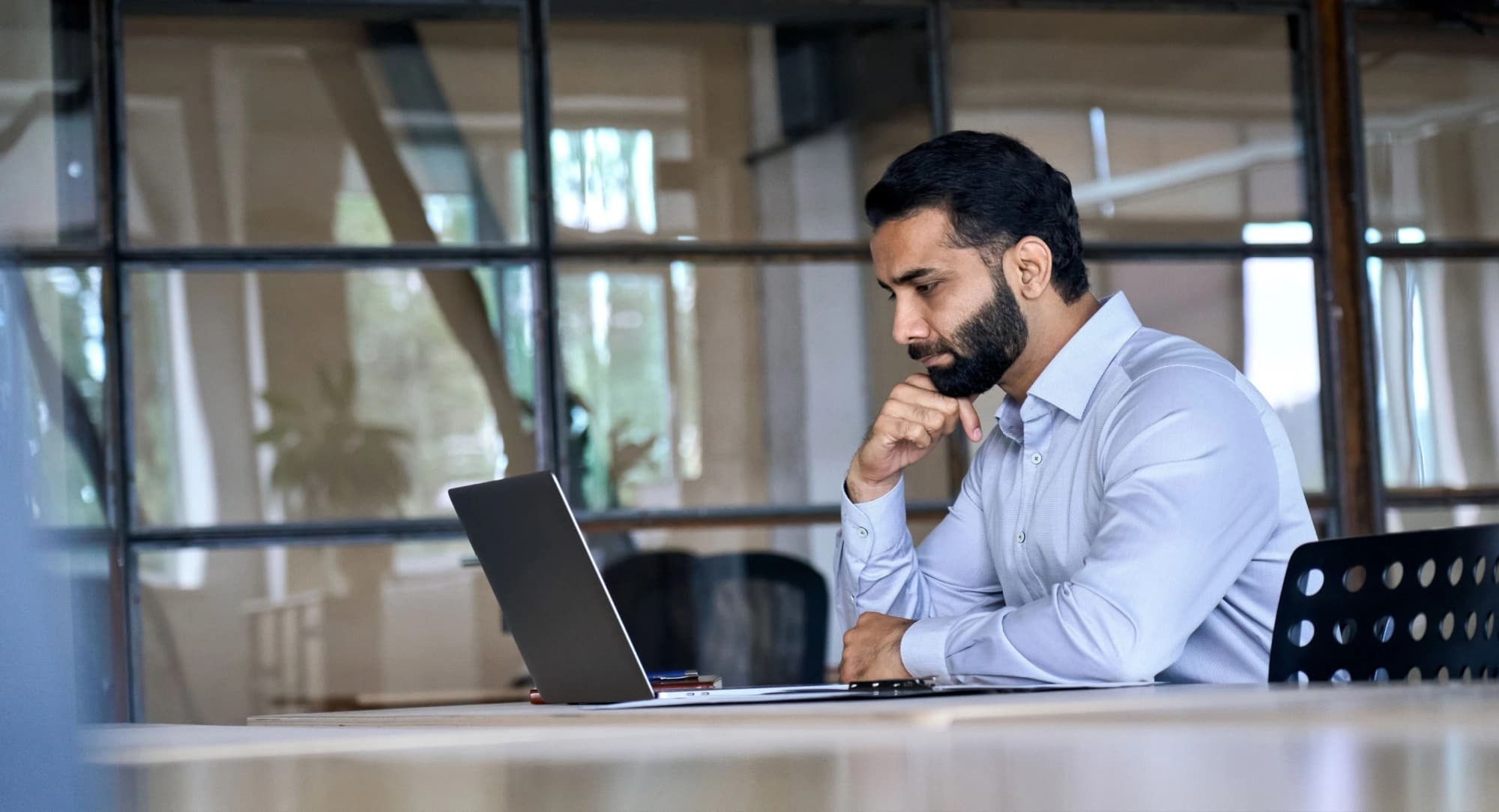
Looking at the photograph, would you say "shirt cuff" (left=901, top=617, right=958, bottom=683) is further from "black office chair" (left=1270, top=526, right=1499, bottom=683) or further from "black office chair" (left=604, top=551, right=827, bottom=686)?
"black office chair" (left=604, top=551, right=827, bottom=686)

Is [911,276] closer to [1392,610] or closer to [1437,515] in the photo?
[1392,610]

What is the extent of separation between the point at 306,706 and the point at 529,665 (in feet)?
10.9

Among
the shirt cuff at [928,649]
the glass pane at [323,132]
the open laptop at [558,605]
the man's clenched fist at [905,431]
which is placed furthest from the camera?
the glass pane at [323,132]

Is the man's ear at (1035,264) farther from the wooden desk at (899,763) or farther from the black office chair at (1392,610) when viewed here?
the wooden desk at (899,763)

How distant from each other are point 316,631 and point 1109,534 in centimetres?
366

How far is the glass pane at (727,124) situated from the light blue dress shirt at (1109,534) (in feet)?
9.62

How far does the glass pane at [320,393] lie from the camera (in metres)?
4.95

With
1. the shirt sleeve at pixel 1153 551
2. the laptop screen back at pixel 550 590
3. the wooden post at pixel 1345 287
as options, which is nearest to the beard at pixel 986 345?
the shirt sleeve at pixel 1153 551

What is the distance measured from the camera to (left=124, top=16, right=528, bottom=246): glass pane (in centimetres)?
499

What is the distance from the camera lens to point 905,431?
2350 mm

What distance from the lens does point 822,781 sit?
1.65 ft

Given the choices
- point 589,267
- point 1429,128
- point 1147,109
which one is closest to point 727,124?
point 589,267

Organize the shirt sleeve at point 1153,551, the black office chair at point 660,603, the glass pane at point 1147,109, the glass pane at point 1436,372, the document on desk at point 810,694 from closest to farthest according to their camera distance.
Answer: the document on desk at point 810,694, the shirt sleeve at point 1153,551, the black office chair at point 660,603, the glass pane at point 1147,109, the glass pane at point 1436,372

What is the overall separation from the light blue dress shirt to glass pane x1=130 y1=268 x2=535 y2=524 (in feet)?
9.25
